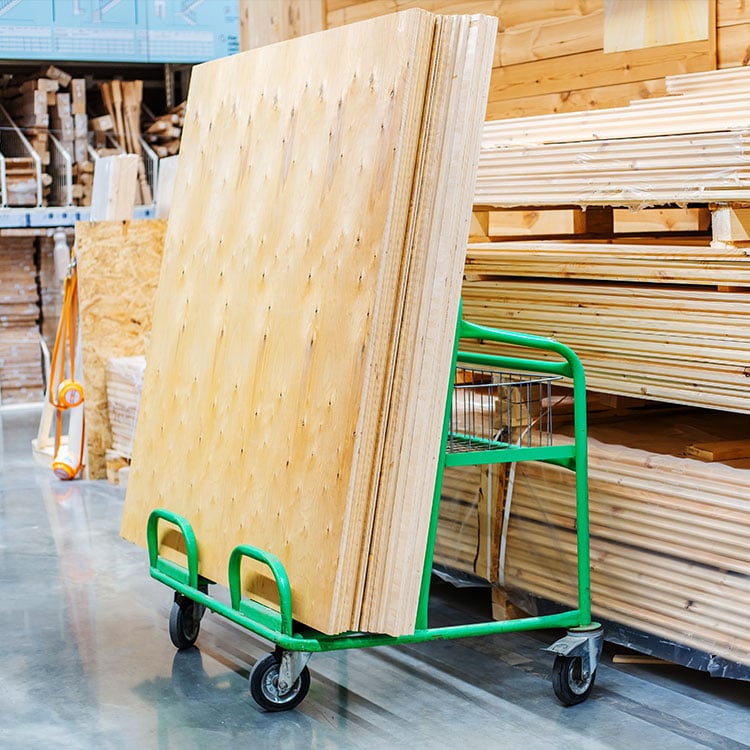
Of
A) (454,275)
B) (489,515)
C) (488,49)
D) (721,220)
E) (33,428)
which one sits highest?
(488,49)

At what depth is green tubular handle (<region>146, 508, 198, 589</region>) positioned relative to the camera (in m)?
4.02

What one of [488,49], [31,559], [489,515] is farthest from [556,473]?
[31,559]

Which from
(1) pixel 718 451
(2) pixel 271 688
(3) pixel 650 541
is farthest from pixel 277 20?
(2) pixel 271 688

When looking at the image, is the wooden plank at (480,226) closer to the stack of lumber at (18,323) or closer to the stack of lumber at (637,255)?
the stack of lumber at (637,255)

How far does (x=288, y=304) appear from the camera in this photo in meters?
3.75

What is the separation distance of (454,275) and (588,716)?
1.42 metres

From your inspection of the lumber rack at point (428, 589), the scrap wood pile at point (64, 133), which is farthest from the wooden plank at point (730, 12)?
the scrap wood pile at point (64, 133)

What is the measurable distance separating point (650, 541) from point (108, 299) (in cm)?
461

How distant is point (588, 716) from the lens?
12.1 ft

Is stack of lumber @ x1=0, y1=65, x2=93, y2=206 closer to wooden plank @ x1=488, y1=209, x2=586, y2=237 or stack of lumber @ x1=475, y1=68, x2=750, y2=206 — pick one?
wooden plank @ x1=488, y1=209, x2=586, y2=237

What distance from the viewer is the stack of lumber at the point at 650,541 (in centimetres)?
366

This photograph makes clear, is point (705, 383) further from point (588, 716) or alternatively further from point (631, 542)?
point (588, 716)

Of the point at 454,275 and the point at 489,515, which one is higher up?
the point at 454,275

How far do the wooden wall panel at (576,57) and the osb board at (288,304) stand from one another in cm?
205
